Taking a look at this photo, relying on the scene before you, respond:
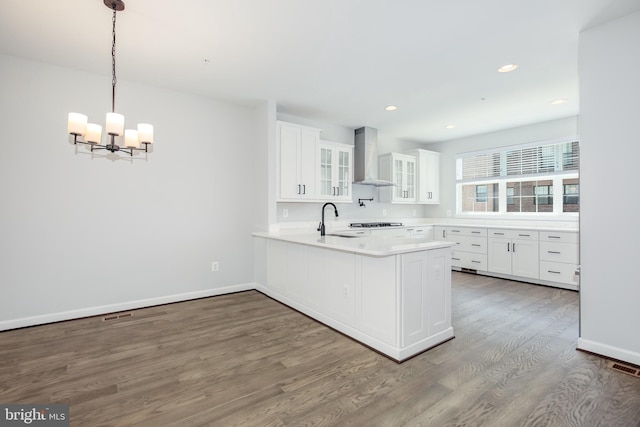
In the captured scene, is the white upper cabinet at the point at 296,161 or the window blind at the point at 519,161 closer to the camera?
the white upper cabinet at the point at 296,161

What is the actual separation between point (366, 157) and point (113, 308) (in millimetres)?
4231

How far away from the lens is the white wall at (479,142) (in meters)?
4.97

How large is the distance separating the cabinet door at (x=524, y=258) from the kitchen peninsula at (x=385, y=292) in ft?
9.32

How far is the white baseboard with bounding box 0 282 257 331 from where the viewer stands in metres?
3.03

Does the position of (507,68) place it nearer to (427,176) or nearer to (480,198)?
(427,176)

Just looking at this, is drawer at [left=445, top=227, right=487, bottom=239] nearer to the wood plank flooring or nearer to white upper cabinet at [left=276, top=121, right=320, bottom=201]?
the wood plank flooring

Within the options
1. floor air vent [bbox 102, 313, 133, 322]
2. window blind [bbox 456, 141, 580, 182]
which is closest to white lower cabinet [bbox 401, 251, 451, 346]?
floor air vent [bbox 102, 313, 133, 322]

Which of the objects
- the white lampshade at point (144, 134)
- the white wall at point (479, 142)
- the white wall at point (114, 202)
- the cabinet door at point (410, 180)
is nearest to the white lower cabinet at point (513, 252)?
the white wall at point (479, 142)

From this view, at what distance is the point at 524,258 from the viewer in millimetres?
4820

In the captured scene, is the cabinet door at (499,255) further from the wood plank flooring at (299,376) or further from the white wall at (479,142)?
the wood plank flooring at (299,376)

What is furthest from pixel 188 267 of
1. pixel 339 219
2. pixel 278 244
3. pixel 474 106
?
pixel 474 106

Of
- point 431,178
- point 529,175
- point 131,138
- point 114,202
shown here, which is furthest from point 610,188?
point 114,202

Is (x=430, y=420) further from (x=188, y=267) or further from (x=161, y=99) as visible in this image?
(x=161, y=99)

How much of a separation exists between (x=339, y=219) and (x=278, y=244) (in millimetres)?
1659
